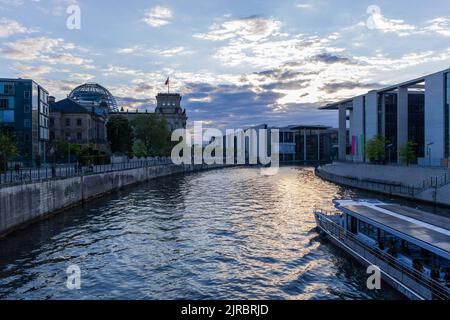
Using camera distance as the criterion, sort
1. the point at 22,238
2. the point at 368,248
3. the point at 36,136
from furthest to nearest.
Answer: the point at 36,136 → the point at 22,238 → the point at 368,248

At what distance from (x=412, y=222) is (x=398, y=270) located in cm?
537

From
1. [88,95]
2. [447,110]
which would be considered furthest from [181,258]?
[88,95]

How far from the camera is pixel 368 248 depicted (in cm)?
2547

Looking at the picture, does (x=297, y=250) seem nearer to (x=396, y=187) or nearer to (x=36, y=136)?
(x=396, y=187)

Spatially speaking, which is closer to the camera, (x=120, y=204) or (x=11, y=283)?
(x=11, y=283)

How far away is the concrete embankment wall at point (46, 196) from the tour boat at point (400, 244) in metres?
27.3

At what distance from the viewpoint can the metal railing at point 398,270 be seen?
18.5m

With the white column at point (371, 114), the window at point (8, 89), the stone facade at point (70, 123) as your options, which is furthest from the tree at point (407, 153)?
the stone facade at point (70, 123)

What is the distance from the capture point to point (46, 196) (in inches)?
1686

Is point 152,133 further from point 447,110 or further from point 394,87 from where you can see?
point 447,110

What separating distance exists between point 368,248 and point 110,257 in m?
17.7

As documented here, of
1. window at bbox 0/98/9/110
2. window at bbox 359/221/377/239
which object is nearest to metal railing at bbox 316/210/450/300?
window at bbox 359/221/377/239

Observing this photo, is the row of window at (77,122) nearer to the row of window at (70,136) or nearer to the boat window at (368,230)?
the row of window at (70,136)
